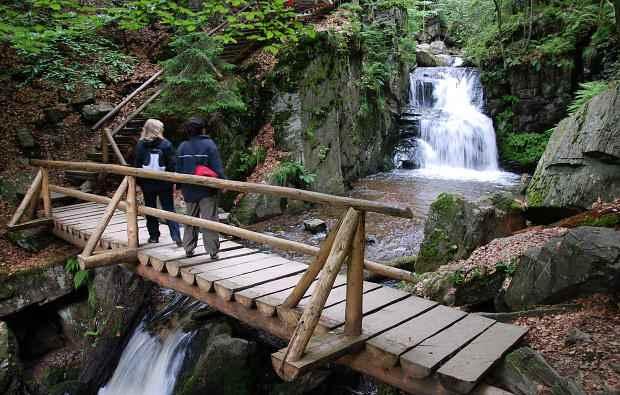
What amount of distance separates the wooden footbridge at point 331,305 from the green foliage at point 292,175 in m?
5.59

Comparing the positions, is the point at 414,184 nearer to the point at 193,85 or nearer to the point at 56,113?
the point at 193,85

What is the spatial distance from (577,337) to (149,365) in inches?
235

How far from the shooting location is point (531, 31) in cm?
1838

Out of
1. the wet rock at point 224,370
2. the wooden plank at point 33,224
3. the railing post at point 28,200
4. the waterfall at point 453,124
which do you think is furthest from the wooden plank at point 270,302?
the waterfall at point 453,124

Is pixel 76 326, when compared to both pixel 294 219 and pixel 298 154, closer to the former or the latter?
pixel 294 219

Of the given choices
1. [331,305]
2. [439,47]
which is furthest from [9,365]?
[439,47]

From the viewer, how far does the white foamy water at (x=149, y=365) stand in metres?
6.48

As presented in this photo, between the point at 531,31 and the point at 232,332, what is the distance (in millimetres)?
18557

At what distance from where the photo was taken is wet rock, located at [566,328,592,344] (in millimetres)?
3826

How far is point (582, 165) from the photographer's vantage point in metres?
7.38

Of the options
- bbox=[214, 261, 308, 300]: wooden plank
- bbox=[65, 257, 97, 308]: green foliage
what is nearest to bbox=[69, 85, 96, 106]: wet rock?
bbox=[65, 257, 97, 308]: green foliage

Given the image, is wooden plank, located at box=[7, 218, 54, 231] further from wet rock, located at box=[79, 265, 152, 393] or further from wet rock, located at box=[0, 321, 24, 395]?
wet rock, located at box=[0, 321, 24, 395]

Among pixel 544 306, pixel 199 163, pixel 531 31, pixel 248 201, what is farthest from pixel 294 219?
pixel 531 31

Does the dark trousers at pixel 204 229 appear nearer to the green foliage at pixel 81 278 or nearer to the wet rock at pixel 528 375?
the green foliage at pixel 81 278
